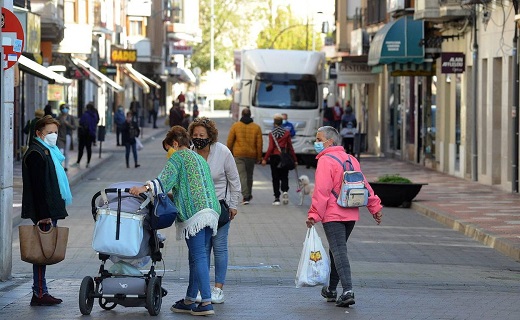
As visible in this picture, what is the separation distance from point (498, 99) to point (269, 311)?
2130 cm

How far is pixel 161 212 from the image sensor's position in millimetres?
11062

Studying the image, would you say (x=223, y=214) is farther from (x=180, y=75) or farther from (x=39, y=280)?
(x=180, y=75)

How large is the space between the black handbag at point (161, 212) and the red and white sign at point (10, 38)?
12.4 ft

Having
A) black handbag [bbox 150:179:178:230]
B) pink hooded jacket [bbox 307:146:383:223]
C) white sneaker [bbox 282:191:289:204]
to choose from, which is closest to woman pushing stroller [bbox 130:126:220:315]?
black handbag [bbox 150:179:178:230]

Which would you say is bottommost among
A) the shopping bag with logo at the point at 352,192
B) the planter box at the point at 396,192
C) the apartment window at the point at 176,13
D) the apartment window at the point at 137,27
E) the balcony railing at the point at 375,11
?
the planter box at the point at 396,192

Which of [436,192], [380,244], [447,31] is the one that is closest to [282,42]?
[447,31]

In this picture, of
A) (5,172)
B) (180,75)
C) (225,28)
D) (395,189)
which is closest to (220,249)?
(5,172)

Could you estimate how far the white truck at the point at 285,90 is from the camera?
43031mm

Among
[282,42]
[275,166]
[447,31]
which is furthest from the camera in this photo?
[282,42]

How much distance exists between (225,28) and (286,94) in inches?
3544

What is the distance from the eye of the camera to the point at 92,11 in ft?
191

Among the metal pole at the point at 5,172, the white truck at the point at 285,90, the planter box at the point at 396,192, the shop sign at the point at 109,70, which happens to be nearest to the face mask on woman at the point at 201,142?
the metal pole at the point at 5,172

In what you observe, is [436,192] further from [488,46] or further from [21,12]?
[21,12]

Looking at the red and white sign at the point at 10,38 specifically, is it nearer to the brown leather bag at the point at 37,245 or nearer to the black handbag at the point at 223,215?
the brown leather bag at the point at 37,245
